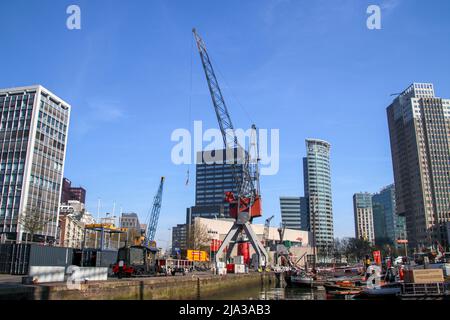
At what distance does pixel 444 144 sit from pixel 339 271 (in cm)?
14389

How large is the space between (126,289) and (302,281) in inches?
1444

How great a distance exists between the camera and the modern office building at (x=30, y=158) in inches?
3866

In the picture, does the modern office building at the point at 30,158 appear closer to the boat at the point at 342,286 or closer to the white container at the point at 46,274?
the white container at the point at 46,274

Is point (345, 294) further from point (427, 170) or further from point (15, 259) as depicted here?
point (427, 170)

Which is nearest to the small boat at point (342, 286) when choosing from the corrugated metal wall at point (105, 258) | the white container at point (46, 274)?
the white container at point (46, 274)

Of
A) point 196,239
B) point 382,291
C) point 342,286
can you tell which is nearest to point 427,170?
point 196,239

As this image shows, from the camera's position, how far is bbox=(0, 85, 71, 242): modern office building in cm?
9819

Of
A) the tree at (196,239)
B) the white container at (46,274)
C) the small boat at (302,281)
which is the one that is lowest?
the small boat at (302,281)

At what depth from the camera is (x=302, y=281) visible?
2323 inches

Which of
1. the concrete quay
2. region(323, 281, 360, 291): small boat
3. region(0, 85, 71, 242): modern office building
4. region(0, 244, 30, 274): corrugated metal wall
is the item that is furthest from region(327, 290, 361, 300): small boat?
region(0, 85, 71, 242): modern office building

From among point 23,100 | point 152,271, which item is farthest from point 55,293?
point 23,100

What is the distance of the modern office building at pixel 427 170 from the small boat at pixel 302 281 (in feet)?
463

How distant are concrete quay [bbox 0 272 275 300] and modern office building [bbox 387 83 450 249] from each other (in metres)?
160
